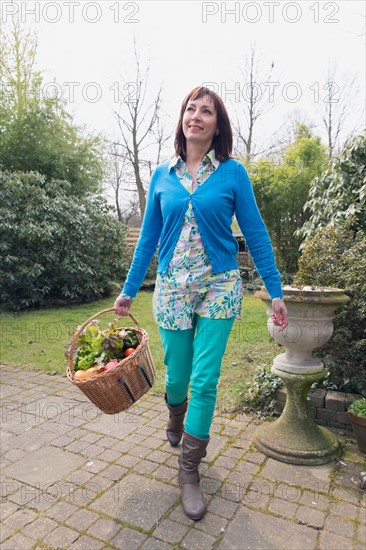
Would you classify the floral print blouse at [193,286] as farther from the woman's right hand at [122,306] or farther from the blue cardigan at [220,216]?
the woman's right hand at [122,306]

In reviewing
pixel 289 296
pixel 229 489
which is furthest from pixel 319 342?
pixel 229 489

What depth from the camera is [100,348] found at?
2.23m

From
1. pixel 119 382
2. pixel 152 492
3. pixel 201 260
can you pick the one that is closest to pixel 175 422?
pixel 152 492

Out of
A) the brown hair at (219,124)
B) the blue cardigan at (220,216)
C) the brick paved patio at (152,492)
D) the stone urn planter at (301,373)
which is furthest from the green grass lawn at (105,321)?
the brown hair at (219,124)

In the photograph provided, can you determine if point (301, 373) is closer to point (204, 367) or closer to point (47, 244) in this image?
point (204, 367)

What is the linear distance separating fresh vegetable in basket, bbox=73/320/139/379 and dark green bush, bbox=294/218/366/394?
1516 millimetres

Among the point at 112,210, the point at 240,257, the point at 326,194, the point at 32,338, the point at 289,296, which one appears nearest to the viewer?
the point at 289,296

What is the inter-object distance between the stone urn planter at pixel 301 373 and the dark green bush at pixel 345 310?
17.0 inches

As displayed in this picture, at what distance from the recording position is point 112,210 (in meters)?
9.88

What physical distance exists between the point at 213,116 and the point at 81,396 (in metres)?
2.51

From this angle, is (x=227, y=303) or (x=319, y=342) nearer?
(x=227, y=303)

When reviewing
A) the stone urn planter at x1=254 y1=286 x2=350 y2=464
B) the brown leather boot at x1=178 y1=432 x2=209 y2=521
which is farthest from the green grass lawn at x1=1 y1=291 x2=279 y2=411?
the brown leather boot at x1=178 y1=432 x2=209 y2=521

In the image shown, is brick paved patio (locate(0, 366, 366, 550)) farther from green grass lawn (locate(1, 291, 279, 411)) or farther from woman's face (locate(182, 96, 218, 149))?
woman's face (locate(182, 96, 218, 149))

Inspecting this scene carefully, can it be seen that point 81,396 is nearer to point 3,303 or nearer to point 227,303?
point 227,303
